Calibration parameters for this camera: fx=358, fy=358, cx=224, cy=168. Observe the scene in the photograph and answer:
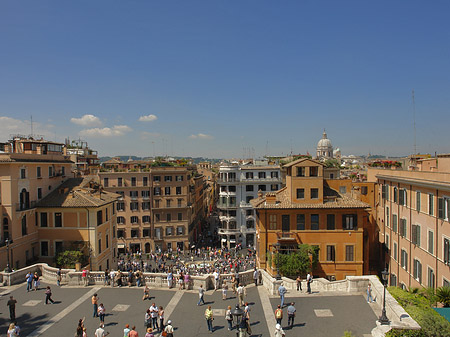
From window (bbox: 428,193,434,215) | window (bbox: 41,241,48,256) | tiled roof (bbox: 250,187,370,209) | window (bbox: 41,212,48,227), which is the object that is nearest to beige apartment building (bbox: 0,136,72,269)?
window (bbox: 41,241,48,256)

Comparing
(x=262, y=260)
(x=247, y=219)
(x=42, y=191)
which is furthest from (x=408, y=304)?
(x=247, y=219)

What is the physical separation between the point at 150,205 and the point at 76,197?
97.6 ft

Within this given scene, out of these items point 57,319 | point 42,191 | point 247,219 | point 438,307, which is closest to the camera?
point 438,307

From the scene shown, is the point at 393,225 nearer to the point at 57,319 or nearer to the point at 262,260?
the point at 262,260

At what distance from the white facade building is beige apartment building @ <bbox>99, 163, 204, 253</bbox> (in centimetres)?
756

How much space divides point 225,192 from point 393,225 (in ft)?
129

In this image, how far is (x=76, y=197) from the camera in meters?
38.8

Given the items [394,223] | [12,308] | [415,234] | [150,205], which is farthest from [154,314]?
[150,205]

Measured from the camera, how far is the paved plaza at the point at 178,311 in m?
19.8

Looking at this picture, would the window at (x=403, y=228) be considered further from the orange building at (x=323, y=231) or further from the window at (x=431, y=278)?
the window at (x=431, y=278)

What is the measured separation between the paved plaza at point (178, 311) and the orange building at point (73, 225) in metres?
9.99

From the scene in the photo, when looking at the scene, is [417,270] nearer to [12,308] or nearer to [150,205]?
[12,308]

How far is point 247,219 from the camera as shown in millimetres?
72312

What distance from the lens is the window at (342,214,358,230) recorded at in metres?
36.4
